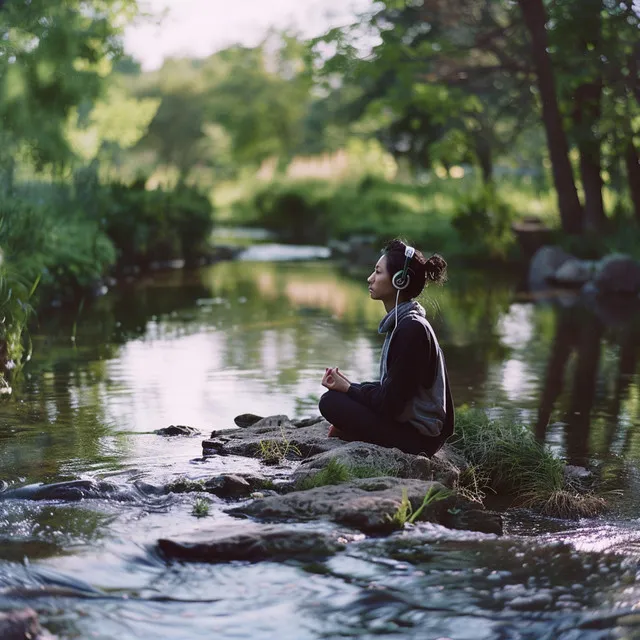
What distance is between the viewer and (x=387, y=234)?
88.9ft

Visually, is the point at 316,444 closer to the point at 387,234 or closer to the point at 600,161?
the point at 600,161

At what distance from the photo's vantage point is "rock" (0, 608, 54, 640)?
4.22 meters

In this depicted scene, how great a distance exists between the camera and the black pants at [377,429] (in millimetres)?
6590

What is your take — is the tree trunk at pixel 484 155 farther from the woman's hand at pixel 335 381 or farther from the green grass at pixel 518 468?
the woman's hand at pixel 335 381

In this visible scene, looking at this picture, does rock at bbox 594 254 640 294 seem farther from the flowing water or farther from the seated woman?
the seated woman

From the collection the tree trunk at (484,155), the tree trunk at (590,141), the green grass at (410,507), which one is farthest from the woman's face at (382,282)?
the tree trunk at (484,155)

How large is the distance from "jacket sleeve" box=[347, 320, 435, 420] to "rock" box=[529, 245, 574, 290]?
15298mm

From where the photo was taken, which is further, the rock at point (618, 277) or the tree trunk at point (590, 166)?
the tree trunk at point (590, 166)

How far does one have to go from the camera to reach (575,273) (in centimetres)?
2123

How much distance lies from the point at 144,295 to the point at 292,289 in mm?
2672

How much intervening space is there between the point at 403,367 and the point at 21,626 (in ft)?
8.89

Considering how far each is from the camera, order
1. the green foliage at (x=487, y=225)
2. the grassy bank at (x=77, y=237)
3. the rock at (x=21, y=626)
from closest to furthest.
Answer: the rock at (x=21, y=626), the grassy bank at (x=77, y=237), the green foliage at (x=487, y=225)

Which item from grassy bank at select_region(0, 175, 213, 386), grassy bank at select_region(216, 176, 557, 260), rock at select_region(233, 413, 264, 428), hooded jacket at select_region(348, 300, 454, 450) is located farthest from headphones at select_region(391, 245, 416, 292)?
grassy bank at select_region(216, 176, 557, 260)

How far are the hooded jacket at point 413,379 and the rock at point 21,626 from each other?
2589mm
